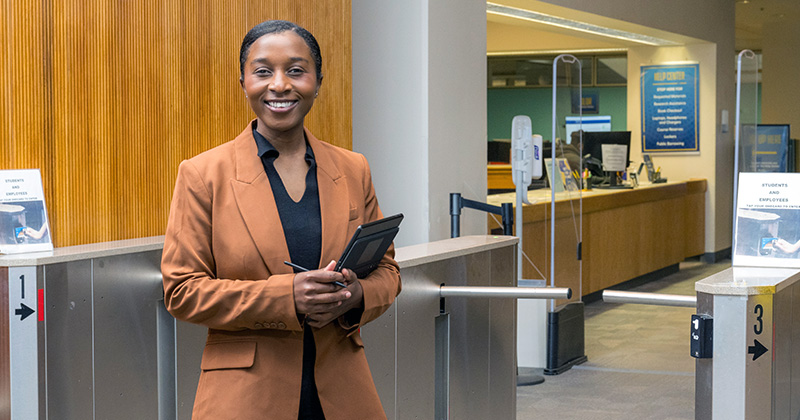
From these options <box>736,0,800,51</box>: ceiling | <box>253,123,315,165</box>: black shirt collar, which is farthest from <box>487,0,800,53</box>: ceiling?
<box>253,123,315,165</box>: black shirt collar

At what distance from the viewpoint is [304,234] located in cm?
Result: 170

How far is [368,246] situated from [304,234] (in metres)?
0.12

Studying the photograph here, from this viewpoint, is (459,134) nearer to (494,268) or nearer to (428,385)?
(494,268)

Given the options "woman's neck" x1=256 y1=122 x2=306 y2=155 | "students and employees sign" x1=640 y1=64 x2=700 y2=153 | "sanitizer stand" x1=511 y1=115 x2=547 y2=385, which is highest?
"students and employees sign" x1=640 y1=64 x2=700 y2=153

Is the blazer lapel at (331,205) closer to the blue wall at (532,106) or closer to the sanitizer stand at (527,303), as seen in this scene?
the sanitizer stand at (527,303)

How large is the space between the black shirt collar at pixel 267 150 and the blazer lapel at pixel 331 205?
1 cm

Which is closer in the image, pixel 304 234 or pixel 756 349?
pixel 304 234

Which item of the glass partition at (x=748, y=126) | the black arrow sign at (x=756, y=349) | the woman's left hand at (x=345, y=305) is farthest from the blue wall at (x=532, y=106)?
the woman's left hand at (x=345, y=305)

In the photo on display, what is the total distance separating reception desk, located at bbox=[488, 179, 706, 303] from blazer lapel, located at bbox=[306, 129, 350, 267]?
4433 mm

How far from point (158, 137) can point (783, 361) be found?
2349mm

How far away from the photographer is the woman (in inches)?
64.2

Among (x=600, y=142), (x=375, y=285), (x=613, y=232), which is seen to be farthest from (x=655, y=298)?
(x=600, y=142)

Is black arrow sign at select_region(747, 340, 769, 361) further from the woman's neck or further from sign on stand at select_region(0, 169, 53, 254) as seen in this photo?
sign on stand at select_region(0, 169, 53, 254)

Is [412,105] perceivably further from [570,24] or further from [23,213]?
[570,24]
